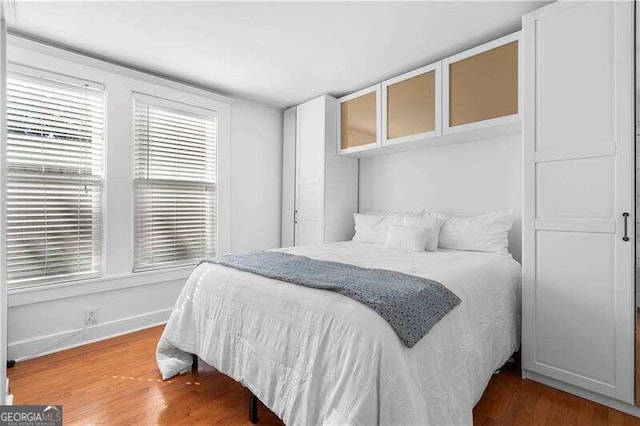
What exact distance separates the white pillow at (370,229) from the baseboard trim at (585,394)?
1551 mm

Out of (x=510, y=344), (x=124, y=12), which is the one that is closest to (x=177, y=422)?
(x=510, y=344)

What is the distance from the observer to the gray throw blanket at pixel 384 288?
1.33 m

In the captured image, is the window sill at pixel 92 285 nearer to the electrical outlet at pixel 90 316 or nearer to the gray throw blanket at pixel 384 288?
the electrical outlet at pixel 90 316

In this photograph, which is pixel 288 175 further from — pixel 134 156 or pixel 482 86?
pixel 482 86

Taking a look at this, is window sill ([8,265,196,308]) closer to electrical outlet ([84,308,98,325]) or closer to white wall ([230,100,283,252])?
electrical outlet ([84,308,98,325])

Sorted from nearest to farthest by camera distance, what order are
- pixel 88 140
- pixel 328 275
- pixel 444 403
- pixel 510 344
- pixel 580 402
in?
pixel 444 403, pixel 328 275, pixel 580 402, pixel 510 344, pixel 88 140

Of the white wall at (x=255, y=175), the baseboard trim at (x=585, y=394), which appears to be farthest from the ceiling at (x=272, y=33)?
the baseboard trim at (x=585, y=394)

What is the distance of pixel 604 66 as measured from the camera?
1.85 metres

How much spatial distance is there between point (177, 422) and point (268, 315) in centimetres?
78

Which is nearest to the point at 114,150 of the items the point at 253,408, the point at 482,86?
the point at 253,408

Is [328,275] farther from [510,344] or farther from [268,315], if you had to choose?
[510,344]

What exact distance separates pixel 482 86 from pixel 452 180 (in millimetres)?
902

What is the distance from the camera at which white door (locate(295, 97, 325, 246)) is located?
3703 millimetres

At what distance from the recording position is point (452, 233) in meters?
2.82
